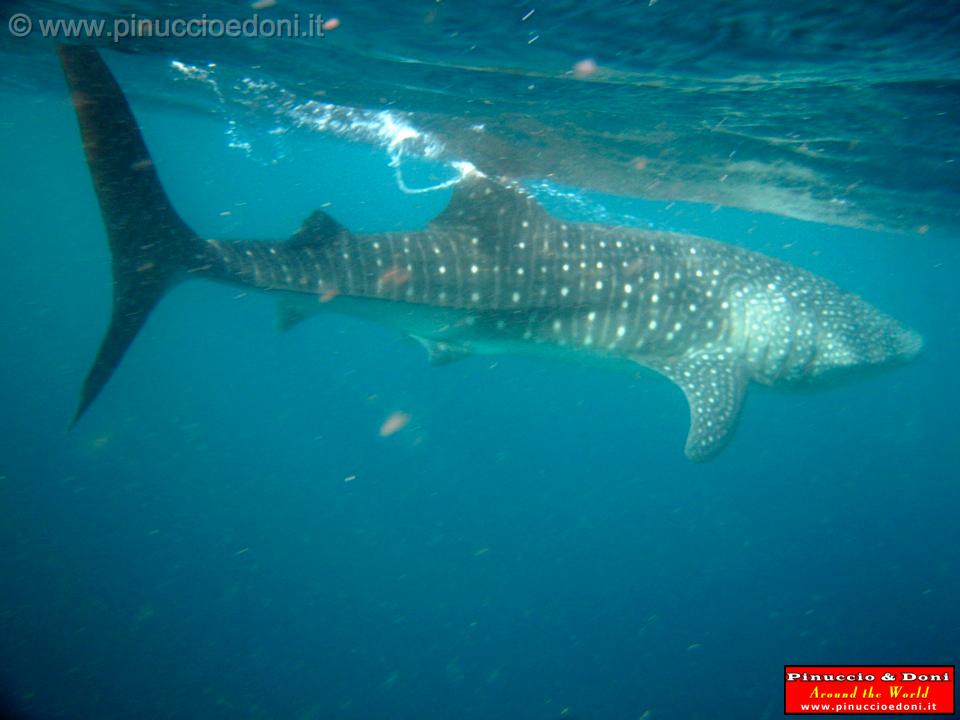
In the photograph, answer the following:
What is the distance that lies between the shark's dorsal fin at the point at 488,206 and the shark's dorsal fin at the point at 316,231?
1475 millimetres

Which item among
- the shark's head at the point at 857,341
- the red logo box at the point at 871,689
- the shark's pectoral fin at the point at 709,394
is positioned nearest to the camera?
the shark's pectoral fin at the point at 709,394

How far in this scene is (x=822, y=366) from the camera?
8.38 m

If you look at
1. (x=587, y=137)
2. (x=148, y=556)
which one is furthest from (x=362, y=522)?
(x=587, y=137)

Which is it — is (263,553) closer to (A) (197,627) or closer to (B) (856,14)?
(A) (197,627)

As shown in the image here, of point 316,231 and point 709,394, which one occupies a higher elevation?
point 316,231

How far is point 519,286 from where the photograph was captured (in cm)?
689

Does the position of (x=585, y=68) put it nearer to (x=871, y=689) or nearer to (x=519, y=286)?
(x=519, y=286)

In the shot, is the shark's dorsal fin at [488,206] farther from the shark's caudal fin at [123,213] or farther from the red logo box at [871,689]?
the red logo box at [871,689]

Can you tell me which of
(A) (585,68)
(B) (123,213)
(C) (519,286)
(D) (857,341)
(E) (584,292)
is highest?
(A) (585,68)

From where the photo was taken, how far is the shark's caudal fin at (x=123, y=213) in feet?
14.4

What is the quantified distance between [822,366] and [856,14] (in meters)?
4.76

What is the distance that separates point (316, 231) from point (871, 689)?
424 inches

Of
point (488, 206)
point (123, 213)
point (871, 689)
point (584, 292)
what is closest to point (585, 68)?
point (488, 206)

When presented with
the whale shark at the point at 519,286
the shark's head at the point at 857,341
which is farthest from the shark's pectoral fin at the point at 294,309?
the shark's head at the point at 857,341
